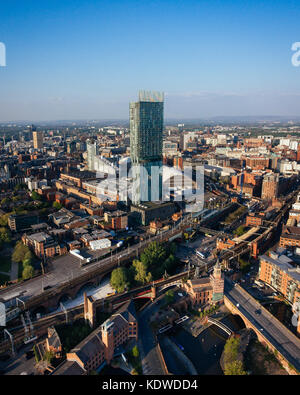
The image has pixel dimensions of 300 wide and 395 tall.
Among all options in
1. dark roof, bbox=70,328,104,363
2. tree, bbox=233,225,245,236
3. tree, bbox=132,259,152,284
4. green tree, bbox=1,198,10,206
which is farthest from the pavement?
green tree, bbox=1,198,10,206

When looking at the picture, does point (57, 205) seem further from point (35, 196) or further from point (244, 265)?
point (244, 265)

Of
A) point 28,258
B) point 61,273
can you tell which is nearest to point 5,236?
point 28,258

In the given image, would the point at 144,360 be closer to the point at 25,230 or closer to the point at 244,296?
the point at 244,296

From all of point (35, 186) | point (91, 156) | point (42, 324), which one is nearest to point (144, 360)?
point (42, 324)

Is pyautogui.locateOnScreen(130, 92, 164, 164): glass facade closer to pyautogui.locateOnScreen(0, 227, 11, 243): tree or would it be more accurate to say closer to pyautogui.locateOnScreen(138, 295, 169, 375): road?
pyautogui.locateOnScreen(0, 227, 11, 243): tree

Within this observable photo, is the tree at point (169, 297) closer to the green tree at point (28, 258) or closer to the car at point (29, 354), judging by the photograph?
the car at point (29, 354)

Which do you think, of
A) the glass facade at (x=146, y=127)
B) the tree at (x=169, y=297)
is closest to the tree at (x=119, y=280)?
the tree at (x=169, y=297)
